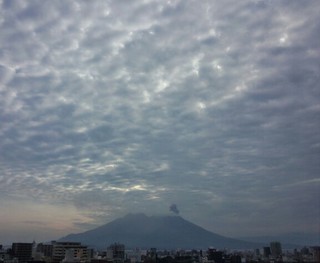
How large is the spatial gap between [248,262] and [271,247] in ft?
139

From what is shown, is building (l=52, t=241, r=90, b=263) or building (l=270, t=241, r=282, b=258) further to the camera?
building (l=270, t=241, r=282, b=258)

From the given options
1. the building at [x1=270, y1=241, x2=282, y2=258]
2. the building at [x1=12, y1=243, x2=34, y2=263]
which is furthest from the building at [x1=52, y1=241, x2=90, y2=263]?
the building at [x1=270, y1=241, x2=282, y2=258]

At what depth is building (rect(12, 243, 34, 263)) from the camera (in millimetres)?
133625

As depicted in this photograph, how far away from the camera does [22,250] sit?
13788 cm

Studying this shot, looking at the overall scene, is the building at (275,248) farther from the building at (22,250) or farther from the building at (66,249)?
the building at (22,250)

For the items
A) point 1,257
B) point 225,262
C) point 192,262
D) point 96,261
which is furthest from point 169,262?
point 1,257

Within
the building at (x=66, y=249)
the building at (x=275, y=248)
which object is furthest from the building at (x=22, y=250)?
the building at (x=275, y=248)

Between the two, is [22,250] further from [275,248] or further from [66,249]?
[275,248]

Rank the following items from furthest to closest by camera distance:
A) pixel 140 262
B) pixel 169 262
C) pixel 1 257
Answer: pixel 140 262
pixel 169 262
pixel 1 257

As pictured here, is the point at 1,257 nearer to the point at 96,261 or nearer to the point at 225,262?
the point at 96,261

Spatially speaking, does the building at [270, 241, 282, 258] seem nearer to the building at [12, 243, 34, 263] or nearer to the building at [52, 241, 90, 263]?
the building at [52, 241, 90, 263]

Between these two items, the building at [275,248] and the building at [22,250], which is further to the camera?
the building at [275,248]

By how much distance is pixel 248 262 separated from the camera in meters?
124

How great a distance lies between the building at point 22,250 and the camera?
438ft
